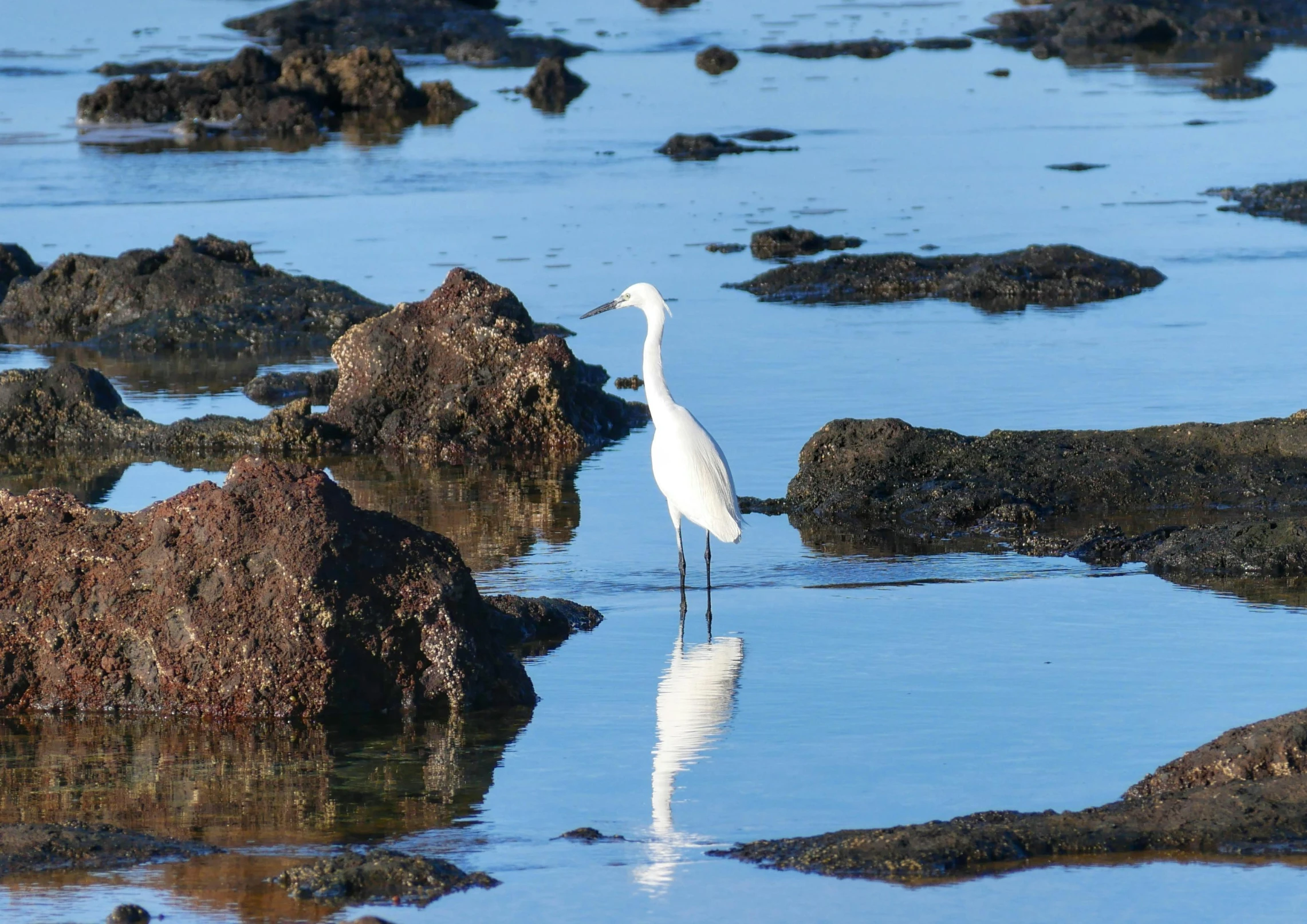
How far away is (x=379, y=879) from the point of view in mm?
5336

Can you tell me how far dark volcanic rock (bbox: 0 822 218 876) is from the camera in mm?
5555

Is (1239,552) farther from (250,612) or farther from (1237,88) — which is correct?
(1237,88)

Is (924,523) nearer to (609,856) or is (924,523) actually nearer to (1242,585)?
(1242,585)

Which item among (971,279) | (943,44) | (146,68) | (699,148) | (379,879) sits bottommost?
(379,879)

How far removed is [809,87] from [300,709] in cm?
3243

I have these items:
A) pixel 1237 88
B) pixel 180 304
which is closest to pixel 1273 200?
pixel 180 304

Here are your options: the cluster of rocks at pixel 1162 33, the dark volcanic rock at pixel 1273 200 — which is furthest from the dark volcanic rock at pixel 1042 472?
the cluster of rocks at pixel 1162 33

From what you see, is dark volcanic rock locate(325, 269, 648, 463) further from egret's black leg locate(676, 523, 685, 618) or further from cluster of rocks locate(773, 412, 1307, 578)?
egret's black leg locate(676, 523, 685, 618)

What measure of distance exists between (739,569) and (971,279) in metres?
8.60

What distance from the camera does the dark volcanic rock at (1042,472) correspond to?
1016cm

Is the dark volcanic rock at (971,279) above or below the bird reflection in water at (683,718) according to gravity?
above

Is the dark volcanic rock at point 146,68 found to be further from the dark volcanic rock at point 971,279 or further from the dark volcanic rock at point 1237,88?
the dark volcanic rock at point 971,279

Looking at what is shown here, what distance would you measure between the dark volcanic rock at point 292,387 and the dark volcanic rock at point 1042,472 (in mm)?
4844

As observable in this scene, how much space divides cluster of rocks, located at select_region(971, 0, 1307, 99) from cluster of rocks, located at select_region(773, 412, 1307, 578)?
30.2m
